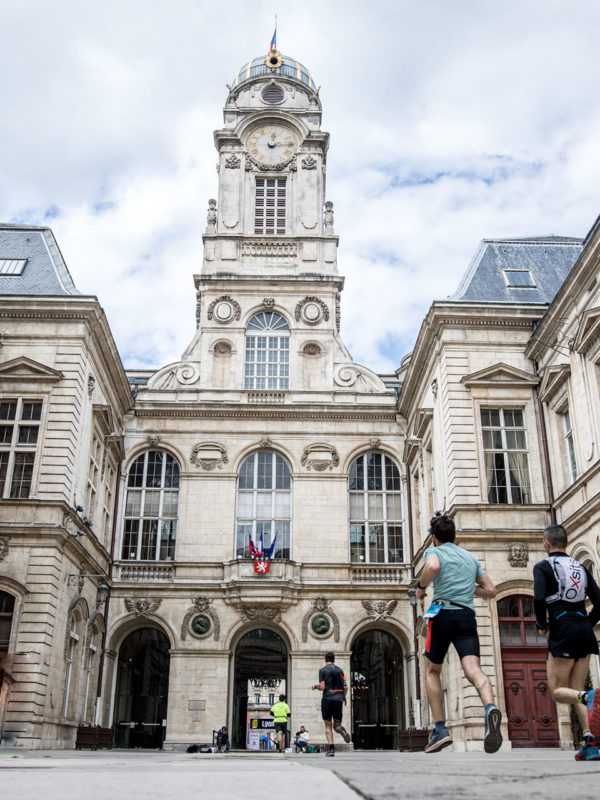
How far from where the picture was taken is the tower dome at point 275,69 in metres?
38.6

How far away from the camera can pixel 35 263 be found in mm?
26609

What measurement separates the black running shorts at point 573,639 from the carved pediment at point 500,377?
15.5 meters

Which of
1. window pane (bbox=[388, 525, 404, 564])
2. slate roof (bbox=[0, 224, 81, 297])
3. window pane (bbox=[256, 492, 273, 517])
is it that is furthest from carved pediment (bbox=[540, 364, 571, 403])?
slate roof (bbox=[0, 224, 81, 297])

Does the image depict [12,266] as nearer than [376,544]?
Yes

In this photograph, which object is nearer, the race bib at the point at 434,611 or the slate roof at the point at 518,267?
the race bib at the point at 434,611

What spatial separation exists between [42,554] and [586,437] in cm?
1349

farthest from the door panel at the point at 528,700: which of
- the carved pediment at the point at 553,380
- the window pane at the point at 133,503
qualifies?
the window pane at the point at 133,503

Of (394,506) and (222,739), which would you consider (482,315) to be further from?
(222,739)

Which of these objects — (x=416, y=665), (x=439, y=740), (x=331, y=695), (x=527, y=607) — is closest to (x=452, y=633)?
(x=439, y=740)

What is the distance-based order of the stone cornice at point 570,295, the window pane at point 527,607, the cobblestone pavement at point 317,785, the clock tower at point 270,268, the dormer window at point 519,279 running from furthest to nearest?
the clock tower at point 270,268 → the dormer window at point 519,279 → the window pane at point 527,607 → the stone cornice at point 570,295 → the cobblestone pavement at point 317,785

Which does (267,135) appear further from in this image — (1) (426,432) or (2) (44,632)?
(2) (44,632)

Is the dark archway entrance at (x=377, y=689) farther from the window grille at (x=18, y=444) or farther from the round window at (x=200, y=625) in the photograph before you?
the window grille at (x=18, y=444)

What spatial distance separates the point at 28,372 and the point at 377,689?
18930 mm

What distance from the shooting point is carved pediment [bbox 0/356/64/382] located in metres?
23.2
